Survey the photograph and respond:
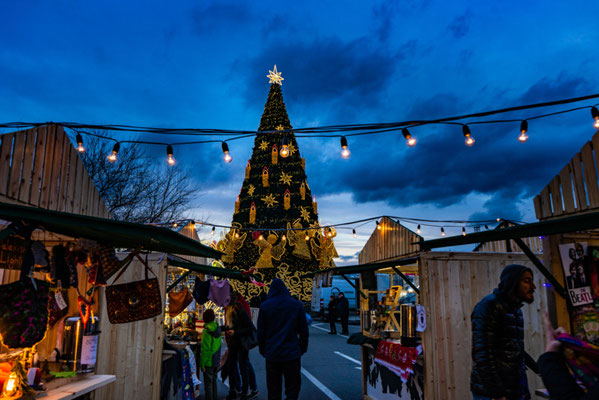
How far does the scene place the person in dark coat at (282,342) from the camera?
16.6 ft

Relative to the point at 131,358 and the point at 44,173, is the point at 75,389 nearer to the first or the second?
the point at 131,358

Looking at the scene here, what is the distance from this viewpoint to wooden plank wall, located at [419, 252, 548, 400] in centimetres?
591

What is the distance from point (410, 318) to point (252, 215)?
57.2ft

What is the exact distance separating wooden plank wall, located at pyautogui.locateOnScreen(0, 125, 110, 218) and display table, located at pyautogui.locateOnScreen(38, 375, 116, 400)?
7.35ft

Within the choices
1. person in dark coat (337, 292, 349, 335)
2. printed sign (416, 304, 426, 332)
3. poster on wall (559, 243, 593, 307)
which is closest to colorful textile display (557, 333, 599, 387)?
poster on wall (559, 243, 593, 307)

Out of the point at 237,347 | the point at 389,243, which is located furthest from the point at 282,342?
the point at 389,243

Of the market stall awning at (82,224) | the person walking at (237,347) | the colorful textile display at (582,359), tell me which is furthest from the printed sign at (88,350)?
the colorful textile display at (582,359)

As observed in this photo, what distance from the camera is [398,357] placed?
6453 mm

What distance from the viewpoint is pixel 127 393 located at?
6.29m

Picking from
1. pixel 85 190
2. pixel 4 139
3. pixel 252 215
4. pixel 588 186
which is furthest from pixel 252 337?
pixel 252 215

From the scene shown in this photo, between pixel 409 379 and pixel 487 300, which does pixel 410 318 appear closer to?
pixel 409 379

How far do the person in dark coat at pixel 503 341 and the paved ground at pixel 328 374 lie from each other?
16.6ft

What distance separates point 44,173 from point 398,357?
237 inches

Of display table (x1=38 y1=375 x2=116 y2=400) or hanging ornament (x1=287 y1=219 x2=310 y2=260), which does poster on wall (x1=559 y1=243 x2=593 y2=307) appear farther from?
hanging ornament (x1=287 y1=219 x2=310 y2=260)
